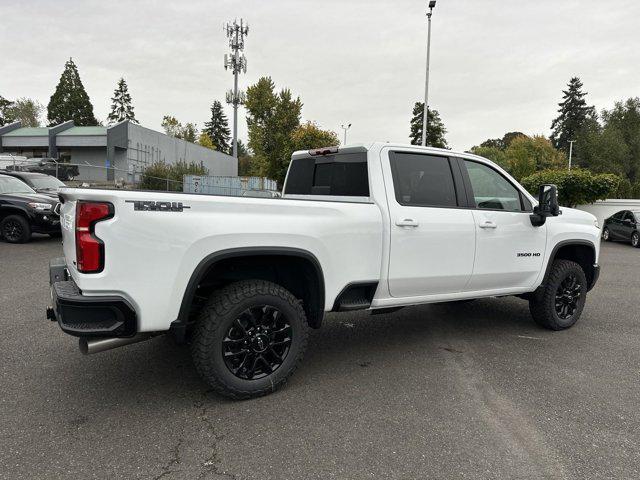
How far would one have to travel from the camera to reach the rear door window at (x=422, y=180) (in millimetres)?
3898

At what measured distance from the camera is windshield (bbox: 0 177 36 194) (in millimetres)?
10508

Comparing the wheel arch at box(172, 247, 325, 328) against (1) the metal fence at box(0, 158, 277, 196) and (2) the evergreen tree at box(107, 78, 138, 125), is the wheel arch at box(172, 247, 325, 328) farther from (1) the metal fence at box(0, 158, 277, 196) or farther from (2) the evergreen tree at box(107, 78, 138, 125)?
(2) the evergreen tree at box(107, 78, 138, 125)

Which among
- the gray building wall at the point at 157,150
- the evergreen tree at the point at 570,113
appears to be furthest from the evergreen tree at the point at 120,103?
the evergreen tree at the point at 570,113

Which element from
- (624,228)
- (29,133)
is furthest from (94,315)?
(29,133)

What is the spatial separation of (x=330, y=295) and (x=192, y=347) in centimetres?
107

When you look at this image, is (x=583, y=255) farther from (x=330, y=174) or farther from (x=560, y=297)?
(x=330, y=174)

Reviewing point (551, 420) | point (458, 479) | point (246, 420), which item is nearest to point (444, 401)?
point (551, 420)

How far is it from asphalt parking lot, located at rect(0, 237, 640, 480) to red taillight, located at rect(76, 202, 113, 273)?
108cm

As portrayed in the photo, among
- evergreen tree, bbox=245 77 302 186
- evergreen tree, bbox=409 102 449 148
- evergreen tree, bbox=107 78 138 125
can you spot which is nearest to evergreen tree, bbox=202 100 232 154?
evergreen tree, bbox=107 78 138 125

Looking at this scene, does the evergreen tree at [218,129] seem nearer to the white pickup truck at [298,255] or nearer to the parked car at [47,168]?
the parked car at [47,168]

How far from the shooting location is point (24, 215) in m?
10.3

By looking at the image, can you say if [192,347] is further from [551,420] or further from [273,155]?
[273,155]

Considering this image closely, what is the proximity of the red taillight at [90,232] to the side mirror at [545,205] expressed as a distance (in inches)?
149

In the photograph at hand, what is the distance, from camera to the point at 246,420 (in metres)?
3.02
